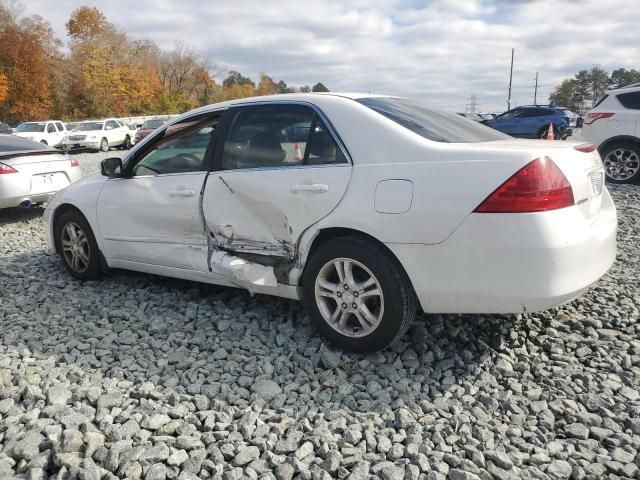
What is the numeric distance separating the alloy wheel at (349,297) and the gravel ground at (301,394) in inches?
8.4

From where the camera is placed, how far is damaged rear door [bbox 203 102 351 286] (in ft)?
10.8

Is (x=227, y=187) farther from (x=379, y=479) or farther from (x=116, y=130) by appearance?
(x=116, y=130)

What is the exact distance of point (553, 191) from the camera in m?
2.75

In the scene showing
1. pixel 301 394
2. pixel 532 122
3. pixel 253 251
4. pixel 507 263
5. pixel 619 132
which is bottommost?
pixel 301 394

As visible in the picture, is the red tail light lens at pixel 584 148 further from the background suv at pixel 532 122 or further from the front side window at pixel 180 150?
the background suv at pixel 532 122

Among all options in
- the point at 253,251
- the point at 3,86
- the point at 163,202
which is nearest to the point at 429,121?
the point at 253,251

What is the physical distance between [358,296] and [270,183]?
3.07 ft

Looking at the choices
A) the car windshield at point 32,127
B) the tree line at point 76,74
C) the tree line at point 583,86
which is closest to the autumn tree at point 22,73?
the tree line at point 76,74

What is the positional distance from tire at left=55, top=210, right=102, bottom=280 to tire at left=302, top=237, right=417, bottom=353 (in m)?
2.34

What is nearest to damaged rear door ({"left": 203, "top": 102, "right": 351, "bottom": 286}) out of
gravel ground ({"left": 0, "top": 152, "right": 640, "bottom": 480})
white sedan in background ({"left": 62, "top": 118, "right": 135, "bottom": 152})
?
gravel ground ({"left": 0, "top": 152, "right": 640, "bottom": 480})

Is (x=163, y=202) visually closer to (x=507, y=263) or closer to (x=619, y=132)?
(x=507, y=263)

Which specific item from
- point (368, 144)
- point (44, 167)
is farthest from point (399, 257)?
point (44, 167)

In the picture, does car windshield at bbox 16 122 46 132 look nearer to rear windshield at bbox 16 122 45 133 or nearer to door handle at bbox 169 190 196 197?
rear windshield at bbox 16 122 45 133

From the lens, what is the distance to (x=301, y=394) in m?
2.96
